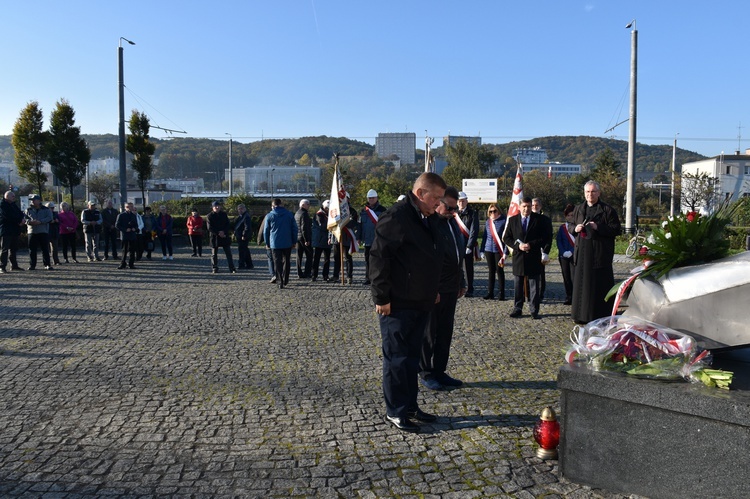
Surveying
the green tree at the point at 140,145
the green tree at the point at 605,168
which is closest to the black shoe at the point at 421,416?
the green tree at the point at 140,145

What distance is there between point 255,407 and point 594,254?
17.7ft

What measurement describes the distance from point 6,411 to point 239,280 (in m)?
9.79

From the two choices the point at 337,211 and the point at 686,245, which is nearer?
the point at 686,245

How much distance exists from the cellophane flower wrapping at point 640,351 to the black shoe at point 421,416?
4.89 feet

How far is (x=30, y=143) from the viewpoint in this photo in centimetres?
2770

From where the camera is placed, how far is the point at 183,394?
19.6ft

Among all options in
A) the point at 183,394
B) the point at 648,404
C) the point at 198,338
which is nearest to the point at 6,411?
the point at 183,394

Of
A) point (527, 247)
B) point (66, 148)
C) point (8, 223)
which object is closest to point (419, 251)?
point (527, 247)

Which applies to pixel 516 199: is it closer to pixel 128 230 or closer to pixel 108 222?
pixel 128 230

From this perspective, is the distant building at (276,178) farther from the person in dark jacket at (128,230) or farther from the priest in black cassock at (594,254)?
the priest in black cassock at (594,254)

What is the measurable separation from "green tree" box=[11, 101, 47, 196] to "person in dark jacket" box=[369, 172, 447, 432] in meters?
27.2

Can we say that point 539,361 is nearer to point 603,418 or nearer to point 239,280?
point 603,418

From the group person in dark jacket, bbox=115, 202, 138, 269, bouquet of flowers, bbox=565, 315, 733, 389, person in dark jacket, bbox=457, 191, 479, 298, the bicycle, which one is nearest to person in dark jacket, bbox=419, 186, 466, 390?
the bicycle

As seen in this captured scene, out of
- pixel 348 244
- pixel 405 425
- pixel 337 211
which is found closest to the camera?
pixel 405 425
